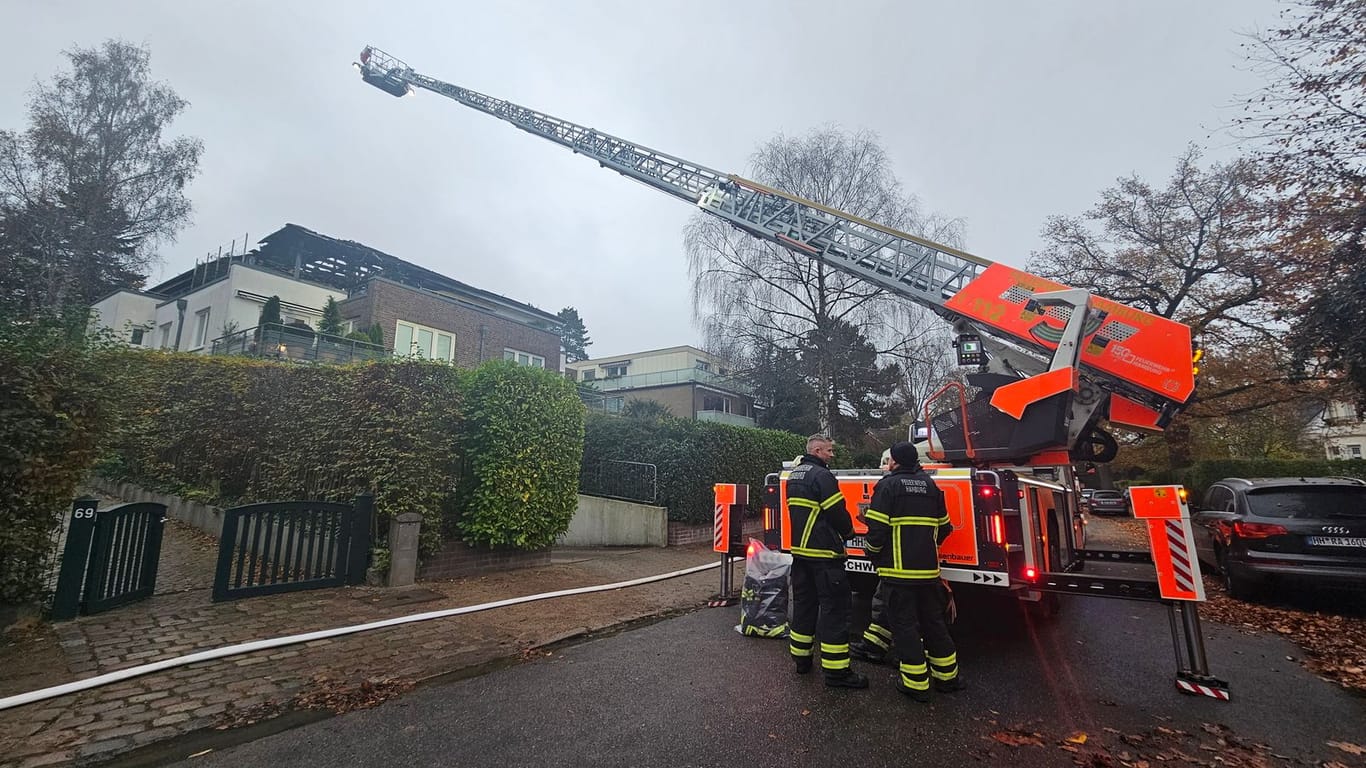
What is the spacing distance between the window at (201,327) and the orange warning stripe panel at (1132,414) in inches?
1139

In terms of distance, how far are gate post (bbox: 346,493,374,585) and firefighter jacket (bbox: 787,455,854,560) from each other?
203 inches

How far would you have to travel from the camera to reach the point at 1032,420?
6.54 meters

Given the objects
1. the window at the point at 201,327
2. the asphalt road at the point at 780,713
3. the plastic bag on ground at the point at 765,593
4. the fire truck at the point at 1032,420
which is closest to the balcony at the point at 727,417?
the window at the point at 201,327

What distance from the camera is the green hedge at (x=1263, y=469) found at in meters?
16.7

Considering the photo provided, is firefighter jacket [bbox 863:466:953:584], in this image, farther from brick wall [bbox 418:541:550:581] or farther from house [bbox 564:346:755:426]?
house [bbox 564:346:755:426]

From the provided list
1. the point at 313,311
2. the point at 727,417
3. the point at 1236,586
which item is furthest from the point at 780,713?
the point at 727,417

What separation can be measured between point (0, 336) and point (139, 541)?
93.0 inches

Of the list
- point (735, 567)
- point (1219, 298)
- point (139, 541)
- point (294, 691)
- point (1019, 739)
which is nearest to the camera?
point (1019, 739)

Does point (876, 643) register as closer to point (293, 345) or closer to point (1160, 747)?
point (1160, 747)

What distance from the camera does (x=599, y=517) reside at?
12062 millimetres

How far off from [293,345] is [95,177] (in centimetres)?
1211

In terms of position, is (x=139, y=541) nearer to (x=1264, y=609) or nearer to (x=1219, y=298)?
(x=1264, y=609)

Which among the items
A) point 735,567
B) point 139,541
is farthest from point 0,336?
point 735,567

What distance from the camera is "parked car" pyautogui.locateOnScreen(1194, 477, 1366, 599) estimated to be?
5.93 meters
